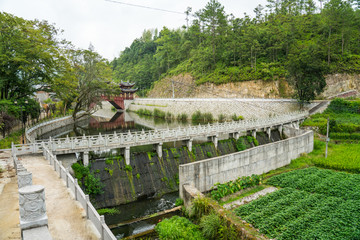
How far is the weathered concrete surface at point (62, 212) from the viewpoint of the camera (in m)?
7.66

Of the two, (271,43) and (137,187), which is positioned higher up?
(271,43)

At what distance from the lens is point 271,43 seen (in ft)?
203

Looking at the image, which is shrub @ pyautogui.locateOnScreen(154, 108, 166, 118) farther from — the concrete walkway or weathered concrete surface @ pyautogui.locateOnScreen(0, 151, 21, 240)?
the concrete walkway

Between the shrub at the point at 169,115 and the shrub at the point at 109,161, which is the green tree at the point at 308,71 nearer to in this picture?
the shrub at the point at 169,115

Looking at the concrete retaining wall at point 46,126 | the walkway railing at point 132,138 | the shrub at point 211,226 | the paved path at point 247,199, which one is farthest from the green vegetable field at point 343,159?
the concrete retaining wall at point 46,126

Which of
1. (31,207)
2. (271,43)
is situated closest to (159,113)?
(271,43)

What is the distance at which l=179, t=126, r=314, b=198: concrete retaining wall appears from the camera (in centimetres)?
1748

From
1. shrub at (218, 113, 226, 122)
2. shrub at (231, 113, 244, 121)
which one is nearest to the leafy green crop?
shrub at (231, 113, 244, 121)

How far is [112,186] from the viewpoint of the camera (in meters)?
17.1

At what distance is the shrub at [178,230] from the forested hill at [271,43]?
40580 millimetres

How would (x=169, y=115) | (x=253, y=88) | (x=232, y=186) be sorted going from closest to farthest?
1. (x=232, y=186)
2. (x=253, y=88)
3. (x=169, y=115)

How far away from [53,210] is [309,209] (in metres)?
13.8

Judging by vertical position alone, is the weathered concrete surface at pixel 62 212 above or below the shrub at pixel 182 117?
above

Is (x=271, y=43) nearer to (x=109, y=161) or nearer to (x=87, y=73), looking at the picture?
(x=87, y=73)
